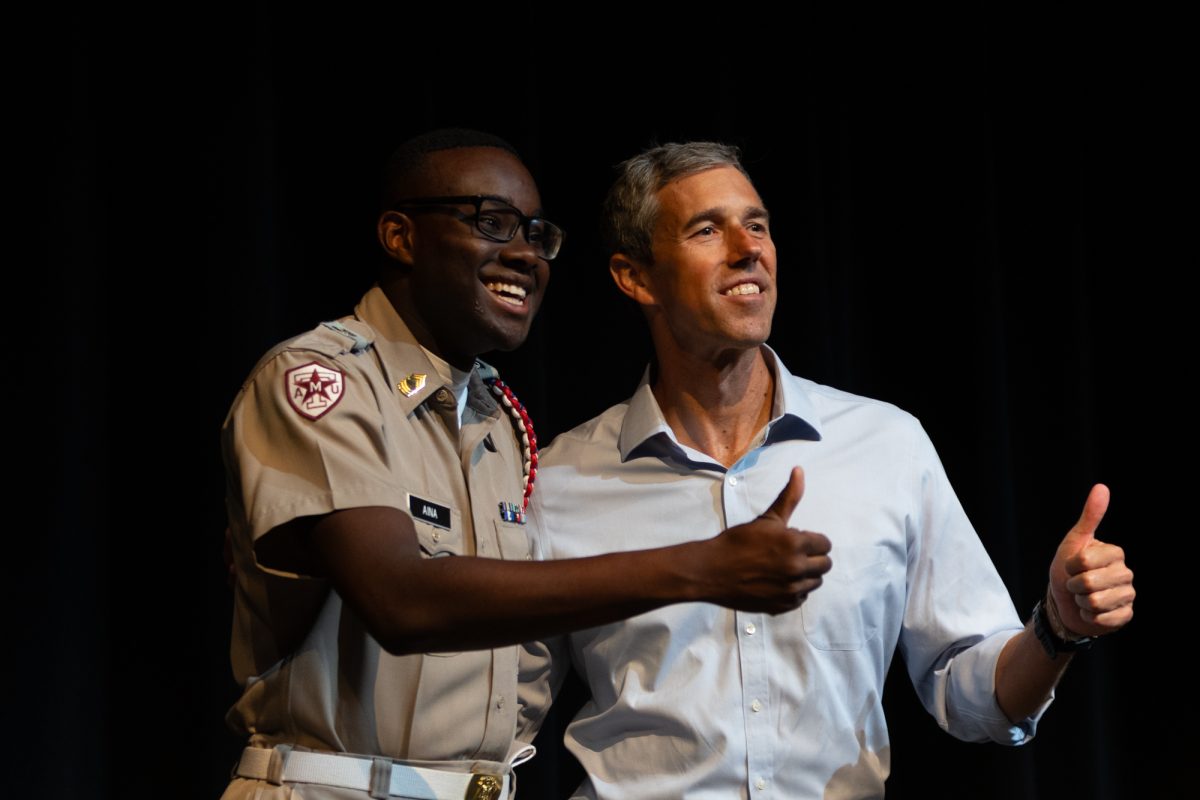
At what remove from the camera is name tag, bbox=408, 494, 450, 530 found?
1715 millimetres

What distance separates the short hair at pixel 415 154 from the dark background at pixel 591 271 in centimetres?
62

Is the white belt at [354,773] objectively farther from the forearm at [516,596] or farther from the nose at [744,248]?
the nose at [744,248]

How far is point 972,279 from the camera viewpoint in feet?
10.1

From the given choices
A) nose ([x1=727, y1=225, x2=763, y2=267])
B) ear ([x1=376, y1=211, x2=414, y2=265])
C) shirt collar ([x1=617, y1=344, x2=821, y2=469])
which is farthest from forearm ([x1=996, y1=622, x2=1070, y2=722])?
ear ([x1=376, y1=211, x2=414, y2=265])

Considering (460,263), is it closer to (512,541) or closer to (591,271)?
(512,541)

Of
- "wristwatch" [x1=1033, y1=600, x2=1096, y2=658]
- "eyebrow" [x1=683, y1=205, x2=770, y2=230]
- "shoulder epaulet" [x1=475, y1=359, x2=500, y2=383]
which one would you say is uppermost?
"eyebrow" [x1=683, y1=205, x2=770, y2=230]

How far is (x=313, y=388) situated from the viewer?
1.68 metres

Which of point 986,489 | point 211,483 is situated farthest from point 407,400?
Answer: point 986,489

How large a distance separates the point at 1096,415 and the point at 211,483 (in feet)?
6.81

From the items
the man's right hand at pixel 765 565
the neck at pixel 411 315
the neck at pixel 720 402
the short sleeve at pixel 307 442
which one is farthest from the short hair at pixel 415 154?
the man's right hand at pixel 765 565

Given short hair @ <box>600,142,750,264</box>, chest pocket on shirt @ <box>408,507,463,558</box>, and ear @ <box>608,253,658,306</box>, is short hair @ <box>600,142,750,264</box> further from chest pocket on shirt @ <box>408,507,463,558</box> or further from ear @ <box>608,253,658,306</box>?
chest pocket on shirt @ <box>408,507,463,558</box>

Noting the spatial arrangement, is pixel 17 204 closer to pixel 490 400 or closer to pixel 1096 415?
pixel 490 400

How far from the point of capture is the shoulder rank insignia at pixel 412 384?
6.07ft

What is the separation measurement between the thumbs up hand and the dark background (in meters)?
1.05
